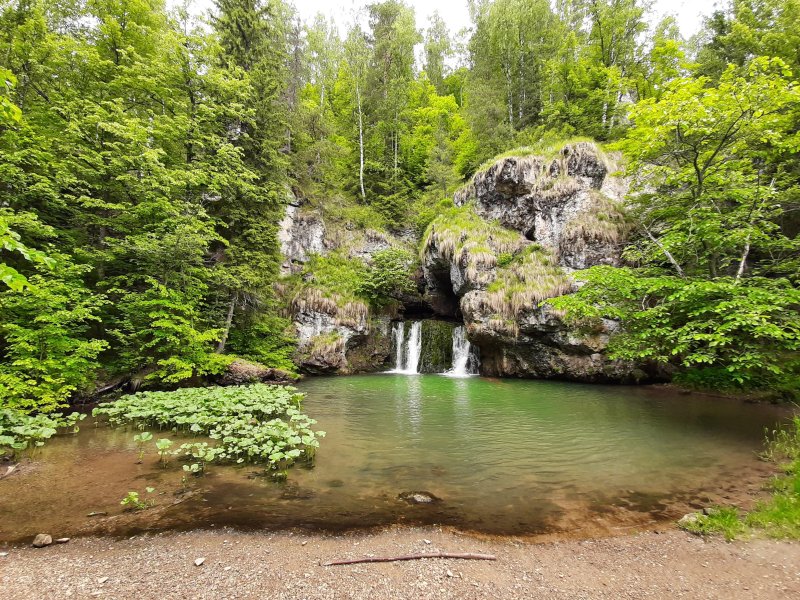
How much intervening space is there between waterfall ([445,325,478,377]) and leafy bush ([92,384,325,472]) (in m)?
10.8

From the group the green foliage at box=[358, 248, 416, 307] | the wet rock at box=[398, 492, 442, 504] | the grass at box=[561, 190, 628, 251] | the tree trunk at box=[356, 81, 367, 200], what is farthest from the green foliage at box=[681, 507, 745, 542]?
the tree trunk at box=[356, 81, 367, 200]

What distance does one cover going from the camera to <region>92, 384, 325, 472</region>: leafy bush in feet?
19.7

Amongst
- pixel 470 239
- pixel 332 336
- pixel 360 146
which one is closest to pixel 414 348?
pixel 332 336

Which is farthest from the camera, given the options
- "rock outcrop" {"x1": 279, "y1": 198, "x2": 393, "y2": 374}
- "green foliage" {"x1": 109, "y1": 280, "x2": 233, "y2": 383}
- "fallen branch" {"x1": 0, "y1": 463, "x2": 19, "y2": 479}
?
"rock outcrop" {"x1": 279, "y1": 198, "x2": 393, "y2": 374}

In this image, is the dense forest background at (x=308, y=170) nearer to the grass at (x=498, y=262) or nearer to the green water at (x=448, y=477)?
the green water at (x=448, y=477)

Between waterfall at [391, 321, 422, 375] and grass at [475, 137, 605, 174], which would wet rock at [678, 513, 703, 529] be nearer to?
waterfall at [391, 321, 422, 375]

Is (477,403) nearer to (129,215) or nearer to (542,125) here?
(129,215)

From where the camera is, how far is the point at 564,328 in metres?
14.7

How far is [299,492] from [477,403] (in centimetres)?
753

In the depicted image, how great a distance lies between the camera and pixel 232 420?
734cm

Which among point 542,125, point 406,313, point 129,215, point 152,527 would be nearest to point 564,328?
point 406,313

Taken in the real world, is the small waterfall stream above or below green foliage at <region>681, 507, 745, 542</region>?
above

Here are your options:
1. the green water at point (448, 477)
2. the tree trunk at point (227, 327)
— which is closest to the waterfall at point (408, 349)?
the tree trunk at point (227, 327)

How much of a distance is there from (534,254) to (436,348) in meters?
7.32
